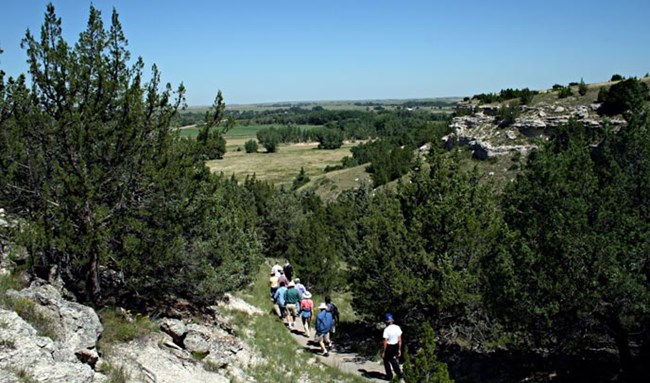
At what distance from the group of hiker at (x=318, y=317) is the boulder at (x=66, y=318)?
631cm

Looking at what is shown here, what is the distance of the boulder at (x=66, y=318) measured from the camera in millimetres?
8477

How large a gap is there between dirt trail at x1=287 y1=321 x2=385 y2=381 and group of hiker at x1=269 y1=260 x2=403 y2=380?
22 centimetres

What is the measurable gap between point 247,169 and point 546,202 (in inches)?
4098

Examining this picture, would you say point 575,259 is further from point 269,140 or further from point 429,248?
point 269,140

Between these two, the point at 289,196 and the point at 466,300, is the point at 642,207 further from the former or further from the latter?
the point at 289,196

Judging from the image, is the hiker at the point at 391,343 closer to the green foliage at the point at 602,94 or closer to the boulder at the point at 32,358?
the boulder at the point at 32,358

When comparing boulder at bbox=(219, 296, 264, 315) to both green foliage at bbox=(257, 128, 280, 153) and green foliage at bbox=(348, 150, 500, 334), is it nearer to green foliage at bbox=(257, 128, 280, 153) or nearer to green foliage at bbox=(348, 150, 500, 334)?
green foliage at bbox=(348, 150, 500, 334)

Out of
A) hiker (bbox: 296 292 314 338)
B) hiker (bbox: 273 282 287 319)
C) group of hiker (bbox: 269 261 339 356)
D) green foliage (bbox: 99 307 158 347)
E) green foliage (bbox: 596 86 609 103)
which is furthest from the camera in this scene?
green foliage (bbox: 596 86 609 103)

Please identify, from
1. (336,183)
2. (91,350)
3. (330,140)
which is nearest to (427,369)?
(91,350)

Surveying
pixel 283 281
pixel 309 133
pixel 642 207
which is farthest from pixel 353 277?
pixel 309 133

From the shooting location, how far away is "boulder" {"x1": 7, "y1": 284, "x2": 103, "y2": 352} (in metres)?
8.48

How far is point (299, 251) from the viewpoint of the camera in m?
25.1

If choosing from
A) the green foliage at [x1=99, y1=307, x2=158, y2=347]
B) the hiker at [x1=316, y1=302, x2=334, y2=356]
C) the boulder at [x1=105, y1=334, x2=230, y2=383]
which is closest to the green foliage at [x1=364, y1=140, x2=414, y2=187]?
the hiker at [x1=316, y1=302, x2=334, y2=356]

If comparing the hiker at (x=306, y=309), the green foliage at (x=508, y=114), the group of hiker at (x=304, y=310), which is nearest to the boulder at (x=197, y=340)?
the group of hiker at (x=304, y=310)
